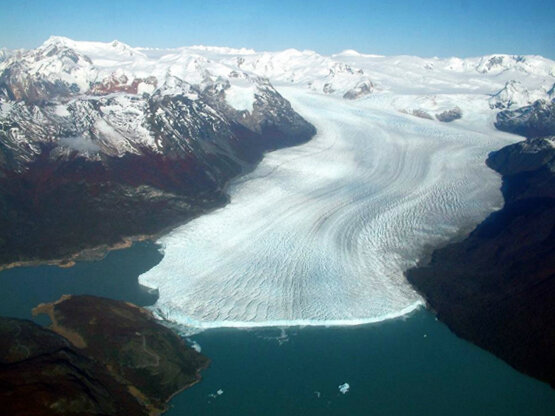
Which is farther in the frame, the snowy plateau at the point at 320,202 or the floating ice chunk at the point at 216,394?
the snowy plateau at the point at 320,202

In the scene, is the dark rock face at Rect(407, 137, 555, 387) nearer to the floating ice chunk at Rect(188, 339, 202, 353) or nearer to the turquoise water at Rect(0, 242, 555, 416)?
the turquoise water at Rect(0, 242, 555, 416)

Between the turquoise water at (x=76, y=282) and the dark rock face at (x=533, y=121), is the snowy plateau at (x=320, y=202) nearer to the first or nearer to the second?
the turquoise water at (x=76, y=282)

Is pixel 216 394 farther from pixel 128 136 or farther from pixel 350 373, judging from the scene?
pixel 128 136

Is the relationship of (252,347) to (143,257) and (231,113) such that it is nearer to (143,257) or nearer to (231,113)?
(143,257)

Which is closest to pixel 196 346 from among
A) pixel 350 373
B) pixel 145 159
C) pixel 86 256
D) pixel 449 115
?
pixel 350 373

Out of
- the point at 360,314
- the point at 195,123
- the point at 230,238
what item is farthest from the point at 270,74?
the point at 360,314

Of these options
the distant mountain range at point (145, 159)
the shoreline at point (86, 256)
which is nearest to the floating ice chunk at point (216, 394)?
the distant mountain range at point (145, 159)
